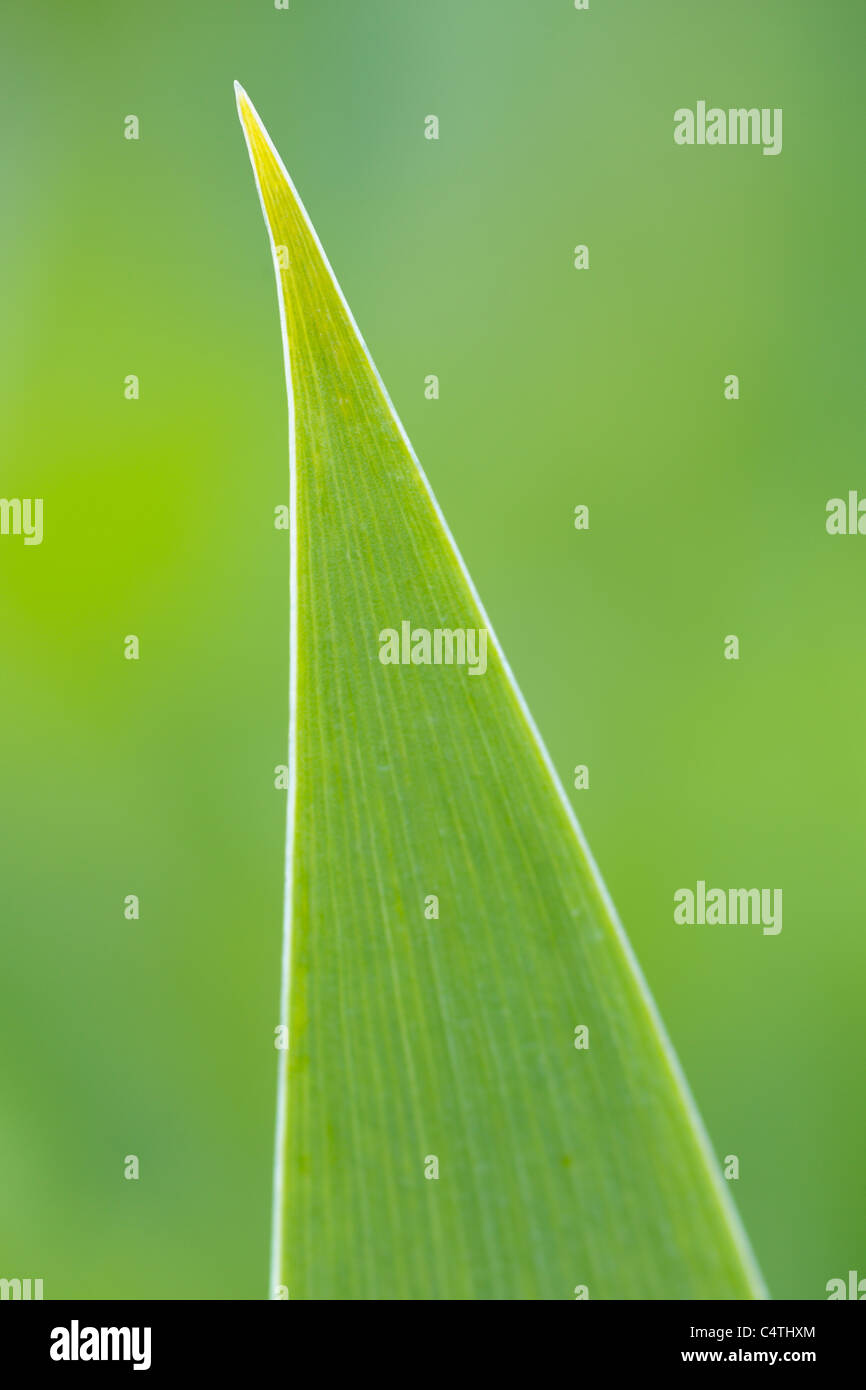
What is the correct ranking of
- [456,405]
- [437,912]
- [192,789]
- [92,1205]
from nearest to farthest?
[437,912], [92,1205], [192,789], [456,405]

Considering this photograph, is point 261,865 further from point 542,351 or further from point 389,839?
point 389,839

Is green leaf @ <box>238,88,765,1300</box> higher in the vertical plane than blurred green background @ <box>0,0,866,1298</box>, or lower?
lower

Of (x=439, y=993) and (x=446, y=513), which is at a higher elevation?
(x=446, y=513)

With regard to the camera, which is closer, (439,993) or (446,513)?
(439,993)

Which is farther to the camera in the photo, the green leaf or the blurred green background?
the blurred green background

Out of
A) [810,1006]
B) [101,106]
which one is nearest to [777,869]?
[810,1006]
